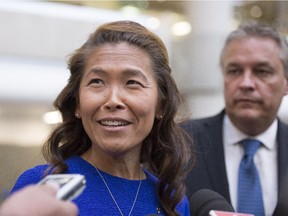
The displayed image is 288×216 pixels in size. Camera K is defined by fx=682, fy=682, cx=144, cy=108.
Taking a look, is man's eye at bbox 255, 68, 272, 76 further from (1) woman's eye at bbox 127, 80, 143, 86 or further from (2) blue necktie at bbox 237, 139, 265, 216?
(1) woman's eye at bbox 127, 80, 143, 86

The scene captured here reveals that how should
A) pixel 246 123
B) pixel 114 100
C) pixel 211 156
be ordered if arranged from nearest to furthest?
pixel 114 100 < pixel 211 156 < pixel 246 123

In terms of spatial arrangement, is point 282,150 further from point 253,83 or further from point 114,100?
point 114,100

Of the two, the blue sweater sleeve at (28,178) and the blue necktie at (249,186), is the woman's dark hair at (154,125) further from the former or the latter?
the blue necktie at (249,186)

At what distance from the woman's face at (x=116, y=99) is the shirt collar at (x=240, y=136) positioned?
1.44 metres

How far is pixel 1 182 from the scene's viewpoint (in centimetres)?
373

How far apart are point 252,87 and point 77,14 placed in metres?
1.75

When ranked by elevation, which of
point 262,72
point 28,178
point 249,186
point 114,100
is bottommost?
point 249,186

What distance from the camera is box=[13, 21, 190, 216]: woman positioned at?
2096 mm

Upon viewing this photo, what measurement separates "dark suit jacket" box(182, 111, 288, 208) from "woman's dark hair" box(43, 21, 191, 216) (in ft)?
2.90

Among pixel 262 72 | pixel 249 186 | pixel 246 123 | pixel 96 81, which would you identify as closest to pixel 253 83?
pixel 262 72

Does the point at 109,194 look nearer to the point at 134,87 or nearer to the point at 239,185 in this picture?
the point at 134,87

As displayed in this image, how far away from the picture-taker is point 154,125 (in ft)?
8.05

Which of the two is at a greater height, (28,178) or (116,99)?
(116,99)

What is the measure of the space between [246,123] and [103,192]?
1608 mm
